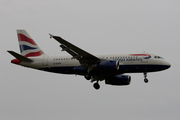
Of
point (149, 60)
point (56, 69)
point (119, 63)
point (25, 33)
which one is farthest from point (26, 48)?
point (149, 60)

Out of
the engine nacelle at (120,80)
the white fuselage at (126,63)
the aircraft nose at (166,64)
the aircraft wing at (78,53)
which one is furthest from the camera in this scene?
the engine nacelle at (120,80)

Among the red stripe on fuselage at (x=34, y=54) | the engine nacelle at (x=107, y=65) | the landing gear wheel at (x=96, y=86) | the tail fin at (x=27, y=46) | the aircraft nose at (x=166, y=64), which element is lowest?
the landing gear wheel at (x=96, y=86)

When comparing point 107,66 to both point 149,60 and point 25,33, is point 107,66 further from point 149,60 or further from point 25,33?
point 25,33

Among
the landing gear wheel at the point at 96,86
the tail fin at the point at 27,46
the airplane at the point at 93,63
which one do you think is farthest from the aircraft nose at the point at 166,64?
the tail fin at the point at 27,46

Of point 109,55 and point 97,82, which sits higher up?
point 109,55

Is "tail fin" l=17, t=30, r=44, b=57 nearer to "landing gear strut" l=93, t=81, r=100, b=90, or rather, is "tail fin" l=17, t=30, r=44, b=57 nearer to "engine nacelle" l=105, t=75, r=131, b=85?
"landing gear strut" l=93, t=81, r=100, b=90

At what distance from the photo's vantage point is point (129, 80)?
49.2m

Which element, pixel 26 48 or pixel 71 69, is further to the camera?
pixel 26 48

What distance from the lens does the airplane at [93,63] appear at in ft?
139

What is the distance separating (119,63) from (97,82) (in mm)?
5570

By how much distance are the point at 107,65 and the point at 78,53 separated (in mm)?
3765

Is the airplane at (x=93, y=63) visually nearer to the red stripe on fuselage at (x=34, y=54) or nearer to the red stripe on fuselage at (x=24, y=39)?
the red stripe on fuselage at (x=34, y=54)

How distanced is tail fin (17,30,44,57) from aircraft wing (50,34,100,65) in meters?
8.90

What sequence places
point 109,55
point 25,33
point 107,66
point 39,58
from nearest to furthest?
point 107,66, point 109,55, point 39,58, point 25,33
